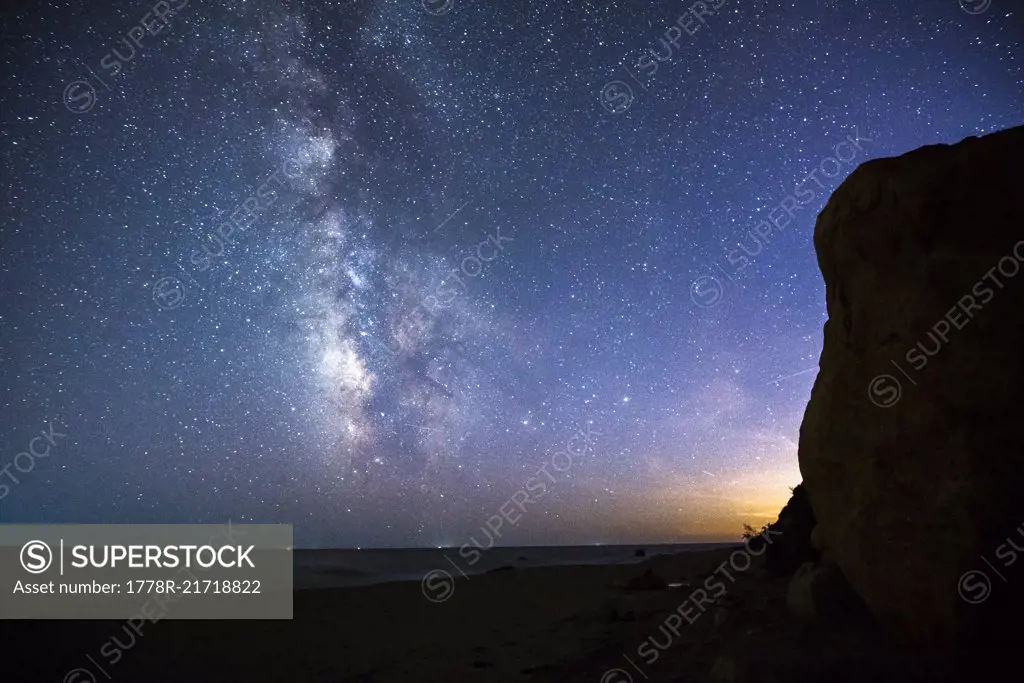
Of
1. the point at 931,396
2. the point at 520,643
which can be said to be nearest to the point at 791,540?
the point at 520,643

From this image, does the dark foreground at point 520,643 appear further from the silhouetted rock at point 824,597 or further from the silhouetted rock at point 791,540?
the silhouetted rock at point 791,540

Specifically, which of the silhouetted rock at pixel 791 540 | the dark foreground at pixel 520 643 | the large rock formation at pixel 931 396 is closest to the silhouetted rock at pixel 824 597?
the dark foreground at pixel 520 643

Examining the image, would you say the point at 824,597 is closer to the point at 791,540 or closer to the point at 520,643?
the point at 791,540

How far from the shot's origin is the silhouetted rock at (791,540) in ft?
32.4

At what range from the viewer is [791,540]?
10289mm

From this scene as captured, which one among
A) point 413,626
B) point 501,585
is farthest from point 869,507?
point 501,585

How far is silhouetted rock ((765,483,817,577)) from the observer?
32.4 ft

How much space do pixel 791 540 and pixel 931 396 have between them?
17.9 ft

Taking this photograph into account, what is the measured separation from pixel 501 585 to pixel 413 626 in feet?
24.4

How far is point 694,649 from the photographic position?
7.54 meters

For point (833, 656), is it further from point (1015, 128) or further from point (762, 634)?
point (1015, 128)

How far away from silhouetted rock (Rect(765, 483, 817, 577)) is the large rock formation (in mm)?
2974

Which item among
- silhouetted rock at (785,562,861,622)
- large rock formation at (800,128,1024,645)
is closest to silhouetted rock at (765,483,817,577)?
silhouetted rock at (785,562,861,622)

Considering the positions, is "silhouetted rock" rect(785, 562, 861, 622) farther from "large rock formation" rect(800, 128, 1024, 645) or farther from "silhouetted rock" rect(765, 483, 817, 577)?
"silhouetted rock" rect(765, 483, 817, 577)
